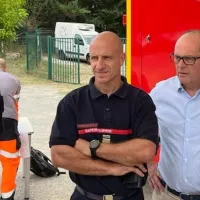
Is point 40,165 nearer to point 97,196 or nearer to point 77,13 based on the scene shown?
point 97,196

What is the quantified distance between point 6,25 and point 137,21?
52.6 ft

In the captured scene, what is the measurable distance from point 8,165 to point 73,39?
12.0 m

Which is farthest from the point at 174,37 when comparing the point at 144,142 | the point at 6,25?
the point at 6,25

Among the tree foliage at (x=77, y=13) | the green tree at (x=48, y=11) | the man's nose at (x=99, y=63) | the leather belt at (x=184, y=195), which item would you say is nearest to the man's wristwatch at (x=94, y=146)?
the man's nose at (x=99, y=63)

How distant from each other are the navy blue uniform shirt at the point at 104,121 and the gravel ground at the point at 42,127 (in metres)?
2.80

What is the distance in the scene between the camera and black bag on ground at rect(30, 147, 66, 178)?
5.40m

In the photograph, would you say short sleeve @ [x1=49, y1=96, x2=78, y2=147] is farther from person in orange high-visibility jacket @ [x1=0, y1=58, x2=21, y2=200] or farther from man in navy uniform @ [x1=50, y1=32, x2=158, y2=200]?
person in orange high-visibility jacket @ [x1=0, y1=58, x2=21, y2=200]

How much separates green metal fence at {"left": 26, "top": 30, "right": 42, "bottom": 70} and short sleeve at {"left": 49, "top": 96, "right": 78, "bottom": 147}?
1564 cm

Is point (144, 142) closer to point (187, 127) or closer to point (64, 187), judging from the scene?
point (187, 127)

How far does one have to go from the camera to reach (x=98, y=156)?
2.30 metres

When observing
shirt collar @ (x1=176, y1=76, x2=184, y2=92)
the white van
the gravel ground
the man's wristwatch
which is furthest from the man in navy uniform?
the white van

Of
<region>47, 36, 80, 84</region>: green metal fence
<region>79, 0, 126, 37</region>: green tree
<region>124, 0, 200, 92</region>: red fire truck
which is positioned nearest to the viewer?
<region>124, 0, 200, 92</region>: red fire truck

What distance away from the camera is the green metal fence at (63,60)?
15.8m

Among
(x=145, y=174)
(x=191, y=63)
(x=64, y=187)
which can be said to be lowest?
(x=64, y=187)
